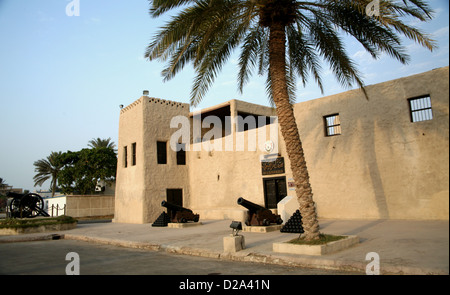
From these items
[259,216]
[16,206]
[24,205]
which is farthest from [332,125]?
[16,206]

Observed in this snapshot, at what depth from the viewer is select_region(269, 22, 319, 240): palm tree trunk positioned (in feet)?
26.1

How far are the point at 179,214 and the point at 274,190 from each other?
5.00 metres

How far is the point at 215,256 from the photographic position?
27.6ft

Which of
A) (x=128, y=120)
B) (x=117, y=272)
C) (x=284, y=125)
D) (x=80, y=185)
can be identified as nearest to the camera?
(x=117, y=272)

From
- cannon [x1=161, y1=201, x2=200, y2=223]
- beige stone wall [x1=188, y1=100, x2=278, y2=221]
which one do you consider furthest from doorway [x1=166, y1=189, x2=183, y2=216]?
cannon [x1=161, y1=201, x2=200, y2=223]

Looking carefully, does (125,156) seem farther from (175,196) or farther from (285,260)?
(285,260)

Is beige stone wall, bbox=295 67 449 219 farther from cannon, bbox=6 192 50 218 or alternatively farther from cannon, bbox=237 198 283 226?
cannon, bbox=6 192 50 218

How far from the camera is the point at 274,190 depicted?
16.4 metres

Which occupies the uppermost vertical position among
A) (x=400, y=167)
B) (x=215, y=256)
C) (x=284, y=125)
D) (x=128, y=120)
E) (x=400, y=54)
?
(x=128, y=120)

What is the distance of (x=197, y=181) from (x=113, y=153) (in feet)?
67.7

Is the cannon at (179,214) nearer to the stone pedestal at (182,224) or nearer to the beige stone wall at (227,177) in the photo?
the stone pedestal at (182,224)

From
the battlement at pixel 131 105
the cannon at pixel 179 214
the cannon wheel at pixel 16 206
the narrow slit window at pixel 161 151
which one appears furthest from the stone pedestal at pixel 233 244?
the cannon wheel at pixel 16 206
